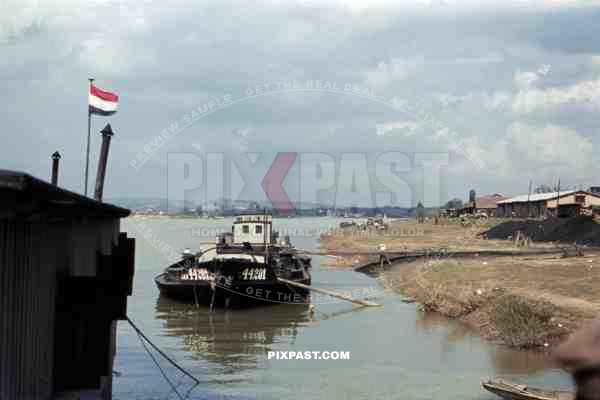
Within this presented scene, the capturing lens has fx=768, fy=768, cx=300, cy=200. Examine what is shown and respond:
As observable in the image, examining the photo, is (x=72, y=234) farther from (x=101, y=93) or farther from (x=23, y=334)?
(x=101, y=93)

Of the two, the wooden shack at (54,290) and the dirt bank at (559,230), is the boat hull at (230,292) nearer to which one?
the wooden shack at (54,290)

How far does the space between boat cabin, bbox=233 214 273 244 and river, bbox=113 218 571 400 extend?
23.5ft

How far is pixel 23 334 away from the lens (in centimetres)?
810

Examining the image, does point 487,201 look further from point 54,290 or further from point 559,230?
point 54,290

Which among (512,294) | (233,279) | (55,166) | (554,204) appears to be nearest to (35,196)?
(55,166)

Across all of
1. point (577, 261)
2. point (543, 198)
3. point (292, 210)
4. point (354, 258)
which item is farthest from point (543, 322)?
point (543, 198)

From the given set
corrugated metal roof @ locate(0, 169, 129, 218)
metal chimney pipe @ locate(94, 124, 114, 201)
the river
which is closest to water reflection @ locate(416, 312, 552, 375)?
the river

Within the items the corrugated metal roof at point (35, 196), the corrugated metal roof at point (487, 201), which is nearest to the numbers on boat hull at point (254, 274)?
the corrugated metal roof at point (35, 196)

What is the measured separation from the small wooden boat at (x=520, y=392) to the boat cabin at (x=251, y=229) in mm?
24341

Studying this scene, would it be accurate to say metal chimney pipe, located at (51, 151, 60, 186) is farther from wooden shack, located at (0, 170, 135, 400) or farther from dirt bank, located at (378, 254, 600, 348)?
dirt bank, located at (378, 254, 600, 348)

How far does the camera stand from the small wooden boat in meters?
14.2

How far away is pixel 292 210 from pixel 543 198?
61.3 meters

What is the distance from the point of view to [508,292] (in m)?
28.4

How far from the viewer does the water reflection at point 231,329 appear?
22.7 metres
